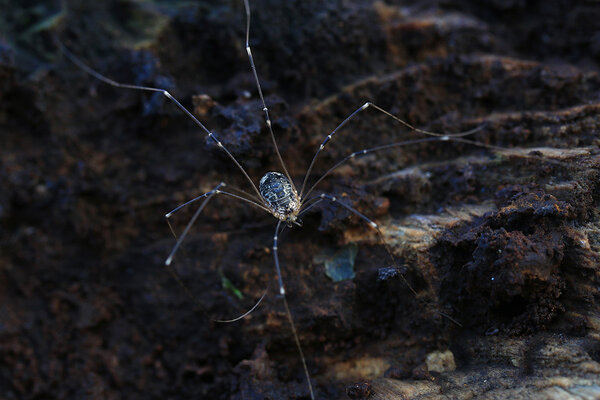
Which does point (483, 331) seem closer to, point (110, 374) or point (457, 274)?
point (457, 274)

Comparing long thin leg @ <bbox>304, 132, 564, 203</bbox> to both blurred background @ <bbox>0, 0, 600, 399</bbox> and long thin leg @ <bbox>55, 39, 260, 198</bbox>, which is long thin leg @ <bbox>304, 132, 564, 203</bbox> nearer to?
blurred background @ <bbox>0, 0, 600, 399</bbox>

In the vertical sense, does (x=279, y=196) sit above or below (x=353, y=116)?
below

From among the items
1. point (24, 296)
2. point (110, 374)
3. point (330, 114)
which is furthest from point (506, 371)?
point (24, 296)

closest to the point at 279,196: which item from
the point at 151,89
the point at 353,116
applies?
the point at 353,116

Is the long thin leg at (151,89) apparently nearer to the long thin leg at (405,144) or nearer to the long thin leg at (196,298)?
the long thin leg at (405,144)

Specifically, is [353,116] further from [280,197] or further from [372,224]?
[372,224]
